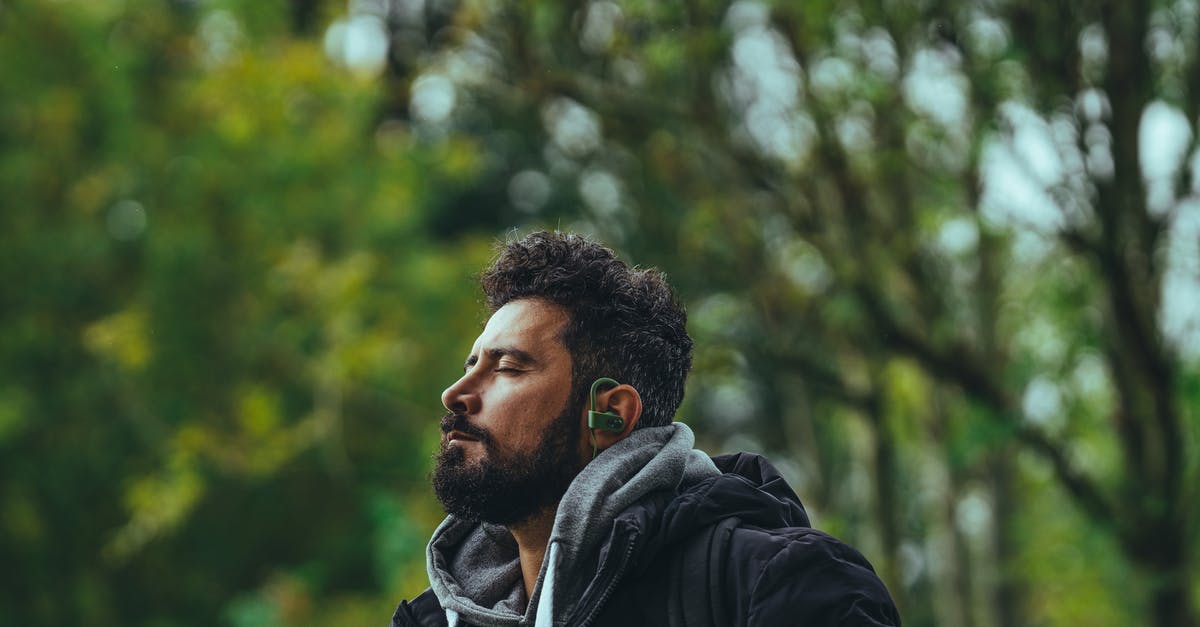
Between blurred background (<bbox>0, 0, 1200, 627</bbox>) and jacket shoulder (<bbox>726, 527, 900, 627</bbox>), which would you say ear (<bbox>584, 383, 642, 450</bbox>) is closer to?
jacket shoulder (<bbox>726, 527, 900, 627</bbox>)

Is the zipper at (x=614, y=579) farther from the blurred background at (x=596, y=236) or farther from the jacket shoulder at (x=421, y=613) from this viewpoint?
the blurred background at (x=596, y=236)

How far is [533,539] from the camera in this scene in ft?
9.52

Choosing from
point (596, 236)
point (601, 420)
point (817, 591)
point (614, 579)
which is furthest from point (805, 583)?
point (596, 236)

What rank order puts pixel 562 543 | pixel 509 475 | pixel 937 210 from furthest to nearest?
pixel 937 210, pixel 509 475, pixel 562 543

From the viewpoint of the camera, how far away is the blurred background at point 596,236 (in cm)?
833

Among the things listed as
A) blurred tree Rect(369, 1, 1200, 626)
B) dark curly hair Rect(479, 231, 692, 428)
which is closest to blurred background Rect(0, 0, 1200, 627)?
blurred tree Rect(369, 1, 1200, 626)

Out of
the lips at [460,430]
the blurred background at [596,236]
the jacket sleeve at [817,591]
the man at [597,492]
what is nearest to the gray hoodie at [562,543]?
the man at [597,492]

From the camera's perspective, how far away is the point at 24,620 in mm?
13445

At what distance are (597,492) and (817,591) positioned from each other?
17.4 inches

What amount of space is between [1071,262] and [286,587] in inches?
233

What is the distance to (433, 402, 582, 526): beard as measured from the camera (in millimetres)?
2811

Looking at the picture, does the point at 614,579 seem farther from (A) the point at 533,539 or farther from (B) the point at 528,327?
(B) the point at 528,327

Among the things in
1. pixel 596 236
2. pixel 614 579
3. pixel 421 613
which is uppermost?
pixel 596 236

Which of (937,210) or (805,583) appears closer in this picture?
(805,583)
